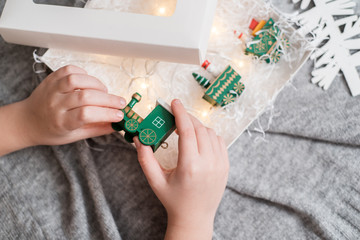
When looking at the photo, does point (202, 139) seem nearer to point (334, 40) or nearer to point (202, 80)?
point (202, 80)

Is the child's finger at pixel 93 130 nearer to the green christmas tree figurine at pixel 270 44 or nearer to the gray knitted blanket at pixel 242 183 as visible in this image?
the gray knitted blanket at pixel 242 183

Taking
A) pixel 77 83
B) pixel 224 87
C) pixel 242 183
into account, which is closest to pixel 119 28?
pixel 77 83

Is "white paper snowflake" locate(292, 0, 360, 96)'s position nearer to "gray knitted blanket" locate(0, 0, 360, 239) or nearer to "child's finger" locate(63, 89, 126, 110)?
"gray knitted blanket" locate(0, 0, 360, 239)

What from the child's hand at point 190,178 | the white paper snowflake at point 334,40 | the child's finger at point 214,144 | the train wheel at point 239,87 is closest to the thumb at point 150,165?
the child's hand at point 190,178

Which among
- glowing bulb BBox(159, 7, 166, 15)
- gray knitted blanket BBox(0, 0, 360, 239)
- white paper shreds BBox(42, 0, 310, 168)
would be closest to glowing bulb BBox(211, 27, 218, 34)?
white paper shreds BBox(42, 0, 310, 168)

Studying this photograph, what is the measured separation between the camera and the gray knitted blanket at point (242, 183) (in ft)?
2.23

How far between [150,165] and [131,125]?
86mm

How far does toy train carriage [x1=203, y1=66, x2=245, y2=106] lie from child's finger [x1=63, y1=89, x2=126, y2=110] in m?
0.19

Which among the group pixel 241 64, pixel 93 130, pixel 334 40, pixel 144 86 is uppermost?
pixel 334 40

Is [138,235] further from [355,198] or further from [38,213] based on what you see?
[355,198]

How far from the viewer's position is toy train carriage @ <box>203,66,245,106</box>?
2.07ft

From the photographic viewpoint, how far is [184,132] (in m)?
0.56

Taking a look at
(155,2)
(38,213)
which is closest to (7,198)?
Result: (38,213)

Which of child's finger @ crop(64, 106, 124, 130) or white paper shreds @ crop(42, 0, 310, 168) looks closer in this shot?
child's finger @ crop(64, 106, 124, 130)
